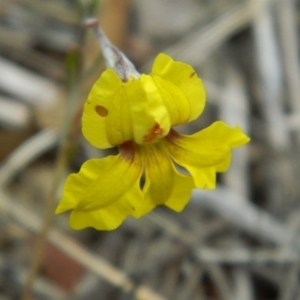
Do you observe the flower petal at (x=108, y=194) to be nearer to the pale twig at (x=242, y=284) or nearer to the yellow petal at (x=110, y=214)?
the yellow petal at (x=110, y=214)

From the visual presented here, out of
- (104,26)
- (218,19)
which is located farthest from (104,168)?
(218,19)

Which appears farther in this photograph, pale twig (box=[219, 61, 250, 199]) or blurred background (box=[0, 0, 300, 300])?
pale twig (box=[219, 61, 250, 199])

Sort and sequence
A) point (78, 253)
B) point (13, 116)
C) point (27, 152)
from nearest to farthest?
point (78, 253) < point (27, 152) < point (13, 116)

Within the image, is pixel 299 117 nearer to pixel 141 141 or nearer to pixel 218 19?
pixel 218 19

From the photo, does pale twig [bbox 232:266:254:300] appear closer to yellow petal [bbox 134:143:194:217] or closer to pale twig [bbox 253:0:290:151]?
pale twig [bbox 253:0:290:151]

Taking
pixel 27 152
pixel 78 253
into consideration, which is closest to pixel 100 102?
pixel 78 253

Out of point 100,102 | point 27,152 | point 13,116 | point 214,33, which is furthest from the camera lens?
point 214,33

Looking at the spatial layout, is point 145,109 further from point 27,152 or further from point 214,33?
point 214,33

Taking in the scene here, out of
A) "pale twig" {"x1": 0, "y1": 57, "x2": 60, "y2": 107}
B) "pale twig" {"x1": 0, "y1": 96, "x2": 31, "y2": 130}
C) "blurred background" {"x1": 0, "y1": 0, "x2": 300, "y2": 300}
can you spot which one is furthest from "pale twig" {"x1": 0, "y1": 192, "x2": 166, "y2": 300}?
"pale twig" {"x1": 0, "y1": 57, "x2": 60, "y2": 107}
